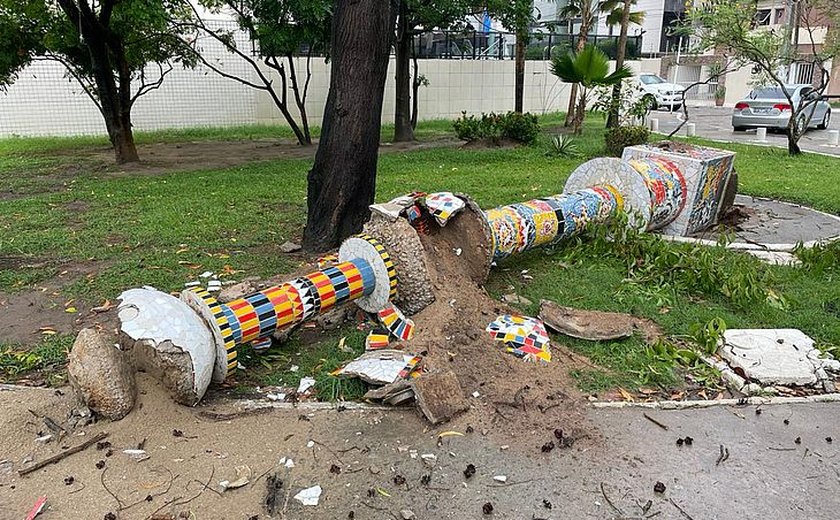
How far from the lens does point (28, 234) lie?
21.6 feet

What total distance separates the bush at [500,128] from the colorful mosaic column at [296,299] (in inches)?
368

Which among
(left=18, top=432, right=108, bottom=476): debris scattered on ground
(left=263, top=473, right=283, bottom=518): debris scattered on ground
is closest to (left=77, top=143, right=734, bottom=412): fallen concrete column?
(left=18, top=432, right=108, bottom=476): debris scattered on ground

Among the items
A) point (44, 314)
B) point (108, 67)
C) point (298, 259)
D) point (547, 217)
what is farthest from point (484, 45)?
point (44, 314)

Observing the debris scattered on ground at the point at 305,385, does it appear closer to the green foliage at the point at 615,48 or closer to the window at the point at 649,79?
the green foliage at the point at 615,48

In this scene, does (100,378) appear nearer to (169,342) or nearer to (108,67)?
(169,342)

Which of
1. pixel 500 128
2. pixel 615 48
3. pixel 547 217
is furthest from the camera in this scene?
pixel 615 48

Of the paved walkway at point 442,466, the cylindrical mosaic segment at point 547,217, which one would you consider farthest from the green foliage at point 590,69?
the paved walkway at point 442,466

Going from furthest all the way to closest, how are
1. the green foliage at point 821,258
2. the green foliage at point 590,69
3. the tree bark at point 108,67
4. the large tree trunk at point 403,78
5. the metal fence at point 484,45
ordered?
the metal fence at point 484,45 → the large tree trunk at point 403,78 → the green foliage at point 590,69 → the tree bark at point 108,67 → the green foliage at point 821,258

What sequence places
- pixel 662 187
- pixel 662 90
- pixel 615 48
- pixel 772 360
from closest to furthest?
pixel 772 360 → pixel 662 187 → pixel 662 90 → pixel 615 48

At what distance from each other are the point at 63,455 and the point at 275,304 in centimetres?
124

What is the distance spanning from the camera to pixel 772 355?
154 inches

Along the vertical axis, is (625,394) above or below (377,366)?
below

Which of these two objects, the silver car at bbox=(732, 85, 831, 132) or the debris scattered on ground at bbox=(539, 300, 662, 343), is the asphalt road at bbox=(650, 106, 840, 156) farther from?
the debris scattered on ground at bbox=(539, 300, 662, 343)

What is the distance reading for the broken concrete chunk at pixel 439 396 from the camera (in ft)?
10.7
